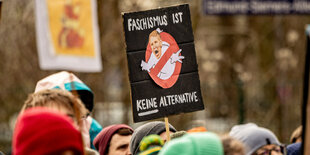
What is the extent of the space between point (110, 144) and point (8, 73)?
413 inches

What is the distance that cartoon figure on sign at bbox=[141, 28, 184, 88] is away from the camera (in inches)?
192

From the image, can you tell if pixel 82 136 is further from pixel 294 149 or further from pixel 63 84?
pixel 294 149

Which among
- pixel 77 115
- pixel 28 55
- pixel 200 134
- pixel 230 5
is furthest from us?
pixel 28 55

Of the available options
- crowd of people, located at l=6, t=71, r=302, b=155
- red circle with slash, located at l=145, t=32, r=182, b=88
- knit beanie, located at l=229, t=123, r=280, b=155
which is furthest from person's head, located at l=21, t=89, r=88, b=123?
knit beanie, located at l=229, t=123, r=280, b=155

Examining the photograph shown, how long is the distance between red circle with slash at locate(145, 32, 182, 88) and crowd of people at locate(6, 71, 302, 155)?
1.26 feet

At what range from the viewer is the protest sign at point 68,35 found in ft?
23.6

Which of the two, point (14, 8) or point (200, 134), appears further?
point (14, 8)

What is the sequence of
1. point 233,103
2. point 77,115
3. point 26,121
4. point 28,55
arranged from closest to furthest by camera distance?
point 26,121 → point 77,115 → point 233,103 → point 28,55

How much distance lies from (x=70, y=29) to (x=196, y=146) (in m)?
4.63

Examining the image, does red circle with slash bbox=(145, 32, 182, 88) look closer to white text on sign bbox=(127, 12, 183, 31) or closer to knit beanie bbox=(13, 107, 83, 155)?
white text on sign bbox=(127, 12, 183, 31)

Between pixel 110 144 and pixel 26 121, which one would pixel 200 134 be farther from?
pixel 110 144

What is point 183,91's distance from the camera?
16.3 ft

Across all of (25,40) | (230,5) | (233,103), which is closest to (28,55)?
(25,40)

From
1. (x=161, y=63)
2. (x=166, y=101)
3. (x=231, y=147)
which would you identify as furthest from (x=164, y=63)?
(x=231, y=147)
